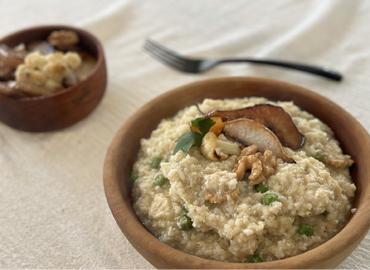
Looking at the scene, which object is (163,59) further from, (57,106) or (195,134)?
(195,134)

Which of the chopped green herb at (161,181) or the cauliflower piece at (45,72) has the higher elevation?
the chopped green herb at (161,181)

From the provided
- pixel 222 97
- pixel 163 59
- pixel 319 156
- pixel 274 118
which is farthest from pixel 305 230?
pixel 163 59

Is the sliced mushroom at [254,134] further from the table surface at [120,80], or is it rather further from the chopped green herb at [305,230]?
the table surface at [120,80]

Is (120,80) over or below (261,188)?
below

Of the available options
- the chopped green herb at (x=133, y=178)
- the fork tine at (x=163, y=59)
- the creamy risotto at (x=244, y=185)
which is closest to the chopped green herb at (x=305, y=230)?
the creamy risotto at (x=244, y=185)

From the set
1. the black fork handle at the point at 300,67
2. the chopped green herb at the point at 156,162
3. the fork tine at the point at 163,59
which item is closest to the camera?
the chopped green herb at the point at 156,162

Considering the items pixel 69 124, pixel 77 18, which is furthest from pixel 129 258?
pixel 77 18

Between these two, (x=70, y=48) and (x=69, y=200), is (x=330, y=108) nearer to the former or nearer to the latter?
(x=69, y=200)
